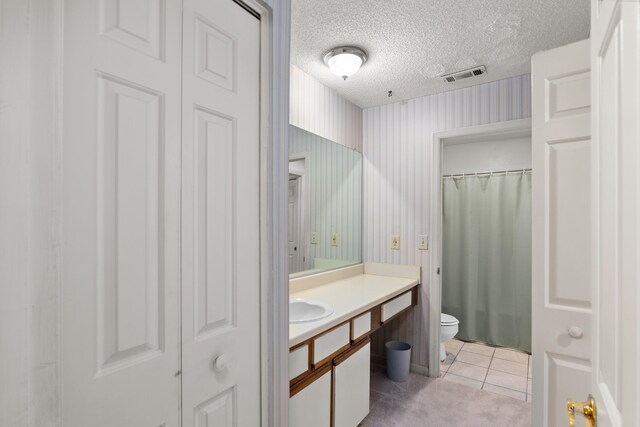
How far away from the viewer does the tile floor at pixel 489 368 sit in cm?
257

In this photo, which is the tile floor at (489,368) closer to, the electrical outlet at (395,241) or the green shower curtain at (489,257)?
the green shower curtain at (489,257)

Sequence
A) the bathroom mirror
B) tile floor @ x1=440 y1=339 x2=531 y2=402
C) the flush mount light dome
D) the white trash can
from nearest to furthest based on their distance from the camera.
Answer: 1. the flush mount light dome
2. the bathroom mirror
3. tile floor @ x1=440 y1=339 x2=531 y2=402
4. the white trash can

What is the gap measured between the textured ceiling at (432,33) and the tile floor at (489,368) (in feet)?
7.70

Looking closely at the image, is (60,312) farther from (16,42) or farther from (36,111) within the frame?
(16,42)

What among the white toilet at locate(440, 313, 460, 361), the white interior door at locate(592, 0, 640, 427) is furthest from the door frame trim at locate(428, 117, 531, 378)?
the white interior door at locate(592, 0, 640, 427)

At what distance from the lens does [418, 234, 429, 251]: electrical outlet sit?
2.76 metres

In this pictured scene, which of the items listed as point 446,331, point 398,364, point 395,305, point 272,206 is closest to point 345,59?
point 272,206

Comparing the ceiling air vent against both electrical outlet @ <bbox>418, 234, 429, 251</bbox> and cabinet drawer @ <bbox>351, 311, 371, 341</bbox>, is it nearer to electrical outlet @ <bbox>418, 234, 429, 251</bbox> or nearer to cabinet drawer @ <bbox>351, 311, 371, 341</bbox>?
electrical outlet @ <bbox>418, 234, 429, 251</bbox>

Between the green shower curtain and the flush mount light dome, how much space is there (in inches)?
88.5

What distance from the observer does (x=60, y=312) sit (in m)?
0.66

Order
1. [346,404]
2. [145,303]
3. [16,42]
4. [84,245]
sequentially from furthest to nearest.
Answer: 1. [346,404]
2. [145,303]
3. [84,245]
4. [16,42]

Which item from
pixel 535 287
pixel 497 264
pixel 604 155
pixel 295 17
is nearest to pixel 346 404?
pixel 535 287

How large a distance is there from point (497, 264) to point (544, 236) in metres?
2.48

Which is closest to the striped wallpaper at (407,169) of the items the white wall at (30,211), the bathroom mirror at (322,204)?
the bathroom mirror at (322,204)
